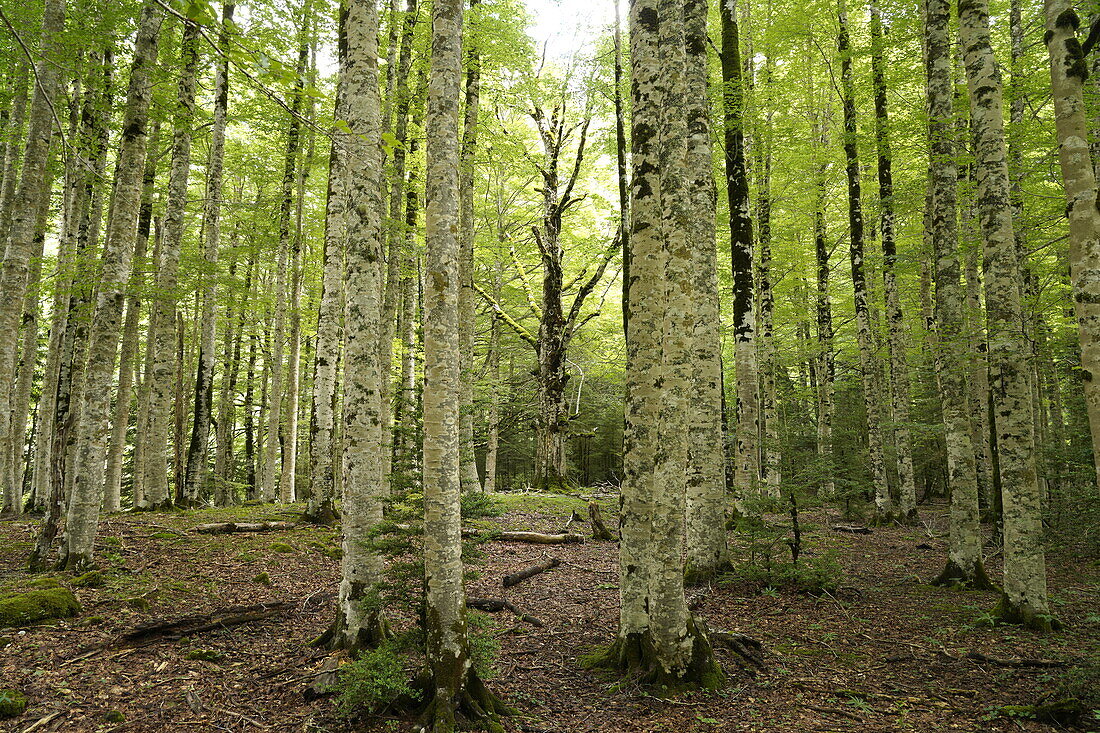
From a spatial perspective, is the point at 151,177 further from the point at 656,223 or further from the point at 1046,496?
the point at 1046,496

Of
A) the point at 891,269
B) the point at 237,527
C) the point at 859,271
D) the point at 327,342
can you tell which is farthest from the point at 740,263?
the point at 237,527

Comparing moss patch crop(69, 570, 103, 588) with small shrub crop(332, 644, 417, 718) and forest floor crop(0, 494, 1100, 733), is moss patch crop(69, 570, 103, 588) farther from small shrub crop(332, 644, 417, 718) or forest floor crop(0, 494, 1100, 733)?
small shrub crop(332, 644, 417, 718)

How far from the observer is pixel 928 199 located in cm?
1275

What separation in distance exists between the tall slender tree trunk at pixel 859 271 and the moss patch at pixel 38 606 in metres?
16.6

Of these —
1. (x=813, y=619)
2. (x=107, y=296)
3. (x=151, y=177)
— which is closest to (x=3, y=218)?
(x=151, y=177)

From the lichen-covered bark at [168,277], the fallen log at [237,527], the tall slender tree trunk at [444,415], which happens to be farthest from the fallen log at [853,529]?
the lichen-covered bark at [168,277]

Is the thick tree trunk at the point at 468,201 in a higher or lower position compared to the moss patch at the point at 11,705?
higher

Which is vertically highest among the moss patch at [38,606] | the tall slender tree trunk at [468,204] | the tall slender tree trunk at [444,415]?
the tall slender tree trunk at [468,204]

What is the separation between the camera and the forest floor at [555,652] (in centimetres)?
480

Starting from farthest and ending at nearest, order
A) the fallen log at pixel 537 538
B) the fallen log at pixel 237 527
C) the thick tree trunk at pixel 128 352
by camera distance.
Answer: the fallen log at pixel 537 538
the thick tree trunk at pixel 128 352
the fallen log at pixel 237 527

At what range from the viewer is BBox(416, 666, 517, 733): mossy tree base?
4312 mm

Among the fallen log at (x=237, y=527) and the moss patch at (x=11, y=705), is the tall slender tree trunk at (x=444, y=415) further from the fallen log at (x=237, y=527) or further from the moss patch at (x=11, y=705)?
the fallen log at (x=237, y=527)

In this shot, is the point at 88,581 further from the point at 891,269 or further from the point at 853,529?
the point at 891,269

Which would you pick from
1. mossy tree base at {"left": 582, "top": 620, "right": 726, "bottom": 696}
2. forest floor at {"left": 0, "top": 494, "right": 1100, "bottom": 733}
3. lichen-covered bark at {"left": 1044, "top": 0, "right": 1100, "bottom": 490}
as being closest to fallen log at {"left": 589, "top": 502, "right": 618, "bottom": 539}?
forest floor at {"left": 0, "top": 494, "right": 1100, "bottom": 733}
